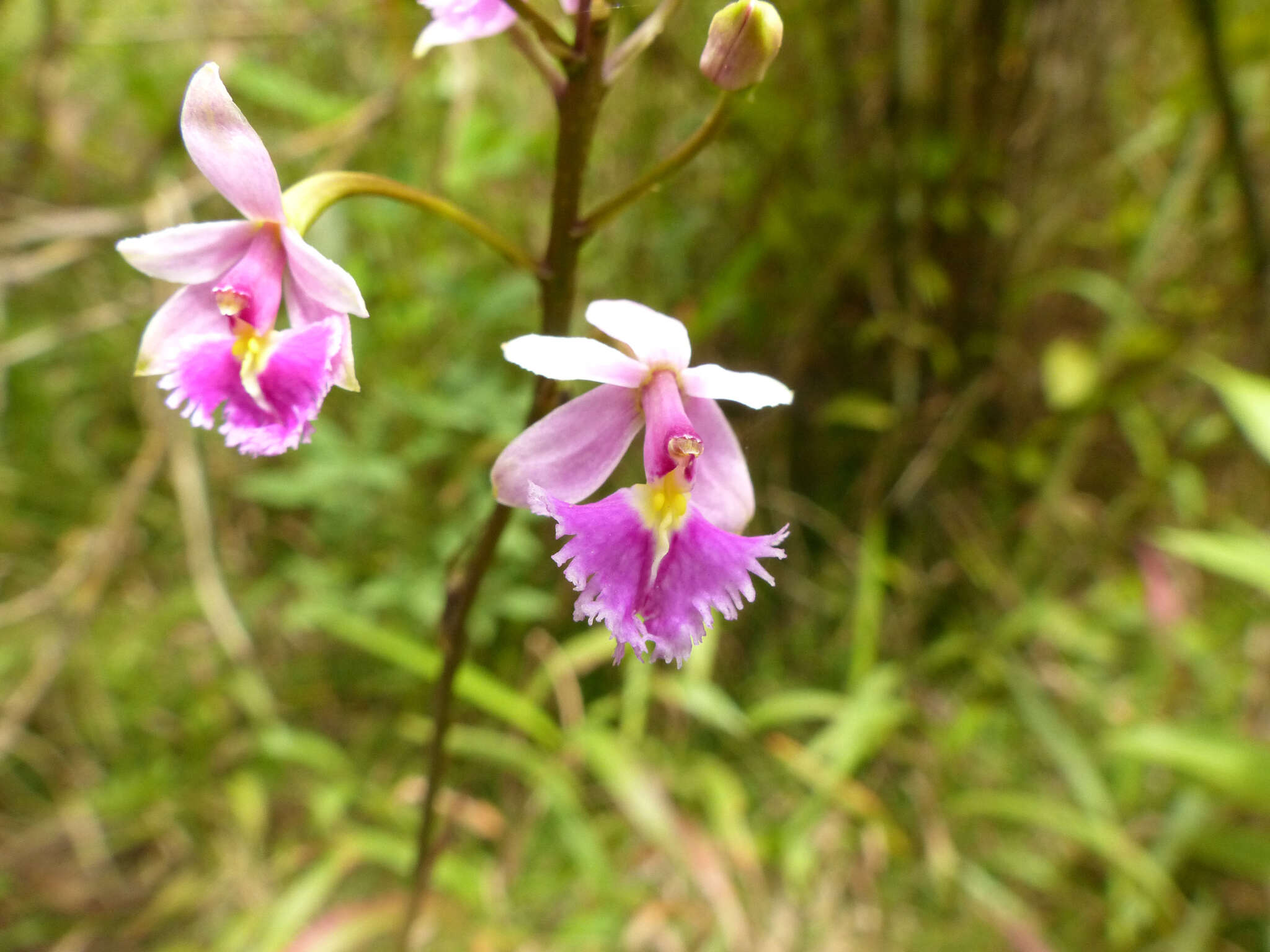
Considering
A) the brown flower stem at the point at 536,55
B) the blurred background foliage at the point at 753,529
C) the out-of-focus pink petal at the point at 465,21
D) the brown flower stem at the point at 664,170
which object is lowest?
the blurred background foliage at the point at 753,529

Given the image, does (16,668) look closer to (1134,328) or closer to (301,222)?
(301,222)

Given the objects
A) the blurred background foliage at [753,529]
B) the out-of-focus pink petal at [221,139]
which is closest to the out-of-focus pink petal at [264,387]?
the out-of-focus pink petal at [221,139]

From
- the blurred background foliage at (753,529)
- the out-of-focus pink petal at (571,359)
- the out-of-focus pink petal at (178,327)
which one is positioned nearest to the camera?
the out-of-focus pink petal at (571,359)

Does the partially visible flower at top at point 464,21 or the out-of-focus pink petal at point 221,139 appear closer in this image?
the out-of-focus pink petal at point 221,139

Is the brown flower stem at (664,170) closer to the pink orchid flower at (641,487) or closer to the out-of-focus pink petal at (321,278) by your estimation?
the pink orchid flower at (641,487)

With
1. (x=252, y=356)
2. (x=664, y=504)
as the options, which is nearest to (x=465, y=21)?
(x=252, y=356)

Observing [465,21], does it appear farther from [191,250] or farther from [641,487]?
[641,487]

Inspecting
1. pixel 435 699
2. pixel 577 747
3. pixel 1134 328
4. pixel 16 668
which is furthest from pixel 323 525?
pixel 1134 328

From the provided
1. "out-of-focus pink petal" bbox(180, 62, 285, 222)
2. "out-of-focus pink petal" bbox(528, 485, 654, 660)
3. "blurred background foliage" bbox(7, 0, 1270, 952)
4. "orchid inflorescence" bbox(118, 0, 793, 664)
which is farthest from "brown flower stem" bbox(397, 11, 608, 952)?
"blurred background foliage" bbox(7, 0, 1270, 952)
